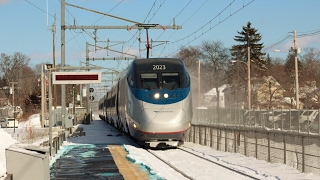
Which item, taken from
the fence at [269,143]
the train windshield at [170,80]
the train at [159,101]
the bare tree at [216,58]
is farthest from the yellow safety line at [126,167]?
the bare tree at [216,58]

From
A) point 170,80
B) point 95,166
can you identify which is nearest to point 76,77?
point 170,80

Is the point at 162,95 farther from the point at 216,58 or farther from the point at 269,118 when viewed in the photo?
the point at 216,58

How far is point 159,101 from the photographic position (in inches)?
916

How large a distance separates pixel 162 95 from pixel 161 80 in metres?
0.79

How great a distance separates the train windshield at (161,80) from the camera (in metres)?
23.8

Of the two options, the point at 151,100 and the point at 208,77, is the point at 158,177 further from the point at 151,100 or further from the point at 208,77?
the point at 208,77

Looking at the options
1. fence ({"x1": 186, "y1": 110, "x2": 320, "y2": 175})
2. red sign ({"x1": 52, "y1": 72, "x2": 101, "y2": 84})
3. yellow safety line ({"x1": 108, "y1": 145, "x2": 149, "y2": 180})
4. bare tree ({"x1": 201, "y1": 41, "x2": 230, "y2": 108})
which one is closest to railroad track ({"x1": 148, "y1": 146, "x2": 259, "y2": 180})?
A: yellow safety line ({"x1": 108, "y1": 145, "x2": 149, "y2": 180})

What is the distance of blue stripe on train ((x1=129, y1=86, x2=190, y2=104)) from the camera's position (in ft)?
76.5

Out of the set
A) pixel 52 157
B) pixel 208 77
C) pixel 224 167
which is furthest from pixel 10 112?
pixel 224 167

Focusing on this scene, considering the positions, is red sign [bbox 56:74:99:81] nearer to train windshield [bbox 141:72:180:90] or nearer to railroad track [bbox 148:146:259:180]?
train windshield [bbox 141:72:180:90]

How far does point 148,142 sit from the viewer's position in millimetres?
23953

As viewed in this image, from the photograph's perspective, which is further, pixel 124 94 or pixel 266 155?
pixel 124 94

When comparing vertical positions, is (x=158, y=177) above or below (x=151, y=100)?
below

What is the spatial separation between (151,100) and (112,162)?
17.1ft
